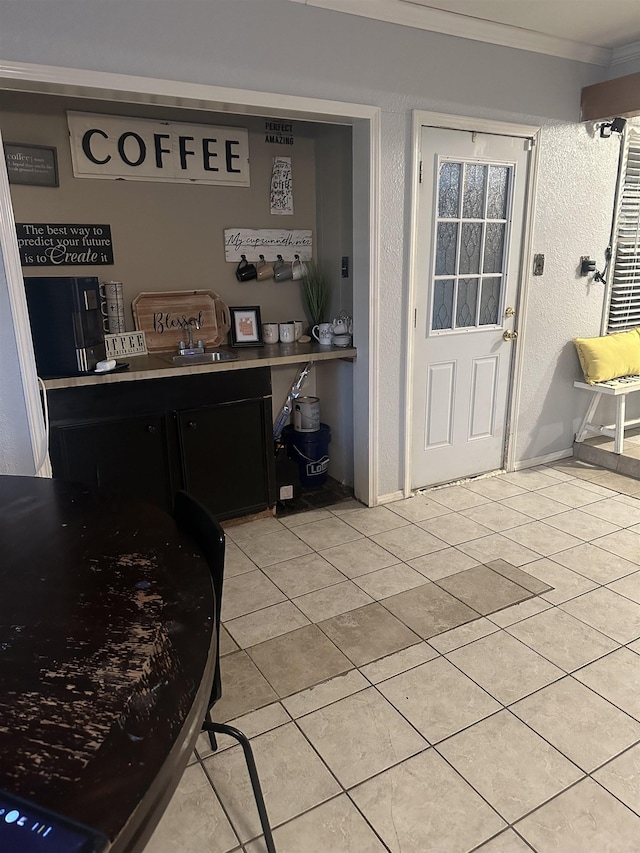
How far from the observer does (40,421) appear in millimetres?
2520

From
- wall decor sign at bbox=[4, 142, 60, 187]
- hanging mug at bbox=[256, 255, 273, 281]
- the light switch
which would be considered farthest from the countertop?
the light switch

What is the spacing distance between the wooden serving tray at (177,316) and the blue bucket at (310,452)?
74 centimetres

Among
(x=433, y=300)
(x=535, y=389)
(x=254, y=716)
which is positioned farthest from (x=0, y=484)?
(x=535, y=389)

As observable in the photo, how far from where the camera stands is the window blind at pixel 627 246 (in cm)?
391

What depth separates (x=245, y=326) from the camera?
351cm

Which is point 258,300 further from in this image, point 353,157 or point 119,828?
point 119,828

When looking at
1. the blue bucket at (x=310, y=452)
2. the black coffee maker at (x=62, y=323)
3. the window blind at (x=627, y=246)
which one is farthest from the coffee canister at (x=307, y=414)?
the window blind at (x=627, y=246)

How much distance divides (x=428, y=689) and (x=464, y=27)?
3138 mm

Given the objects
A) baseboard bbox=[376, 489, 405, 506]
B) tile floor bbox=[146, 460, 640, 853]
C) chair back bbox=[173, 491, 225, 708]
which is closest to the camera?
chair back bbox=[173, 491, 225, 708]

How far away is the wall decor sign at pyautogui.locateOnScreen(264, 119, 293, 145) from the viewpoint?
3432 mm

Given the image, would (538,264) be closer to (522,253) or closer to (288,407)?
(522,253)

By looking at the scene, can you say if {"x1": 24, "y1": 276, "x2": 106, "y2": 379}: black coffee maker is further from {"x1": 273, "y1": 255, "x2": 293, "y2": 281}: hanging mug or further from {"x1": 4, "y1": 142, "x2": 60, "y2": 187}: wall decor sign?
{"x1": 273, "y1": 255, "x2": 293, "y2": 281}: hanging mug

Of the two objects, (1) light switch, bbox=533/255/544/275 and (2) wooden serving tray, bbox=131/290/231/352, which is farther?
(1) light switch, bbox=533/255/544/275

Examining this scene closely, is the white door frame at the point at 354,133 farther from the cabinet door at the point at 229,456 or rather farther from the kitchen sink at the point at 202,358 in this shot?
the kitchen sink at the point at 202,358
